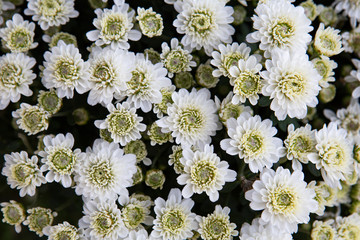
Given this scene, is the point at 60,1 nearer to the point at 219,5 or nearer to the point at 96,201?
the point at 219,5

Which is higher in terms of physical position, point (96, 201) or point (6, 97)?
point (6, 97)

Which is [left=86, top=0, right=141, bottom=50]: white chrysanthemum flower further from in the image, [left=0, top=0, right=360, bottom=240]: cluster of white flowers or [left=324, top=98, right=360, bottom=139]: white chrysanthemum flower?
[left=324, top=98, right=360, bottom=139]: white chrysanthemum flower

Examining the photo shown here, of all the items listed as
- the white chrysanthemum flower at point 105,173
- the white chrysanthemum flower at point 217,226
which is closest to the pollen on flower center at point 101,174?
the white chrysanthemum flower at point 105,173

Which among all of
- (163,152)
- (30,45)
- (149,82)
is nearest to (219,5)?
(149,82)

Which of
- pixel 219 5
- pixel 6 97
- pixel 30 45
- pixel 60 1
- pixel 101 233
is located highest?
pixel 219 5

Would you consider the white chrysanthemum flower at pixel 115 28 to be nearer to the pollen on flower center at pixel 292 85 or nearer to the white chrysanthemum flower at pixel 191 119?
the white chrysanthemum flower at pixel 191 119

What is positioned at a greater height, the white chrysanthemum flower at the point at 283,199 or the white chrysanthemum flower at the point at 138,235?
the white chrysanthemum flower at the point at 283,199

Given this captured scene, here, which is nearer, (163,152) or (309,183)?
(309,183)
